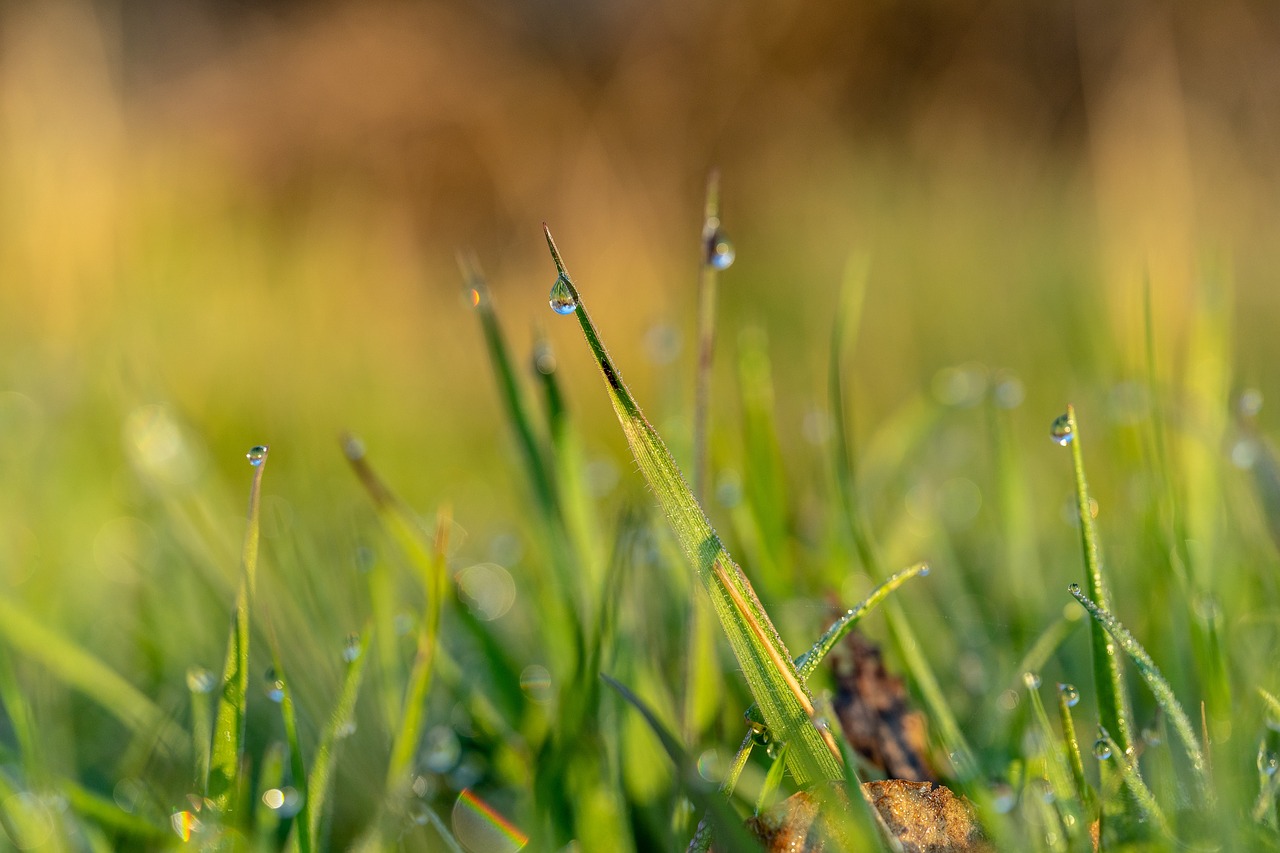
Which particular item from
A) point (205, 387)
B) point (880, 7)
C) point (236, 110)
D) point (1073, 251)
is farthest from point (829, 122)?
point (205, 387)

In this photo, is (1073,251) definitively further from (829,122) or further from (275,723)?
(275,723)

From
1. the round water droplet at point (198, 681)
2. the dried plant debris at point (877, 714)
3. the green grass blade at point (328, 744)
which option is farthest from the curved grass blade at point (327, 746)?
the dried plant debris at point (877, 714)

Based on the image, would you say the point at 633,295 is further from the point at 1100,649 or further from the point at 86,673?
the point at 1100,649

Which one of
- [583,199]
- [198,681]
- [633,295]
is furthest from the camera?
[583,199]

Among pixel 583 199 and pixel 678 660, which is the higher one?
pixel 583 199

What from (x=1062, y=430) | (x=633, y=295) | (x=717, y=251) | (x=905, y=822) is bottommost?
(x=905, y=822)

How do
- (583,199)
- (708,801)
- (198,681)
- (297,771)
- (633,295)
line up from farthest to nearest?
(583,199), (633,295), (198,681), (297,771), (708,801)

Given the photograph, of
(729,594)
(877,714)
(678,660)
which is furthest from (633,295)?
(729,594)
